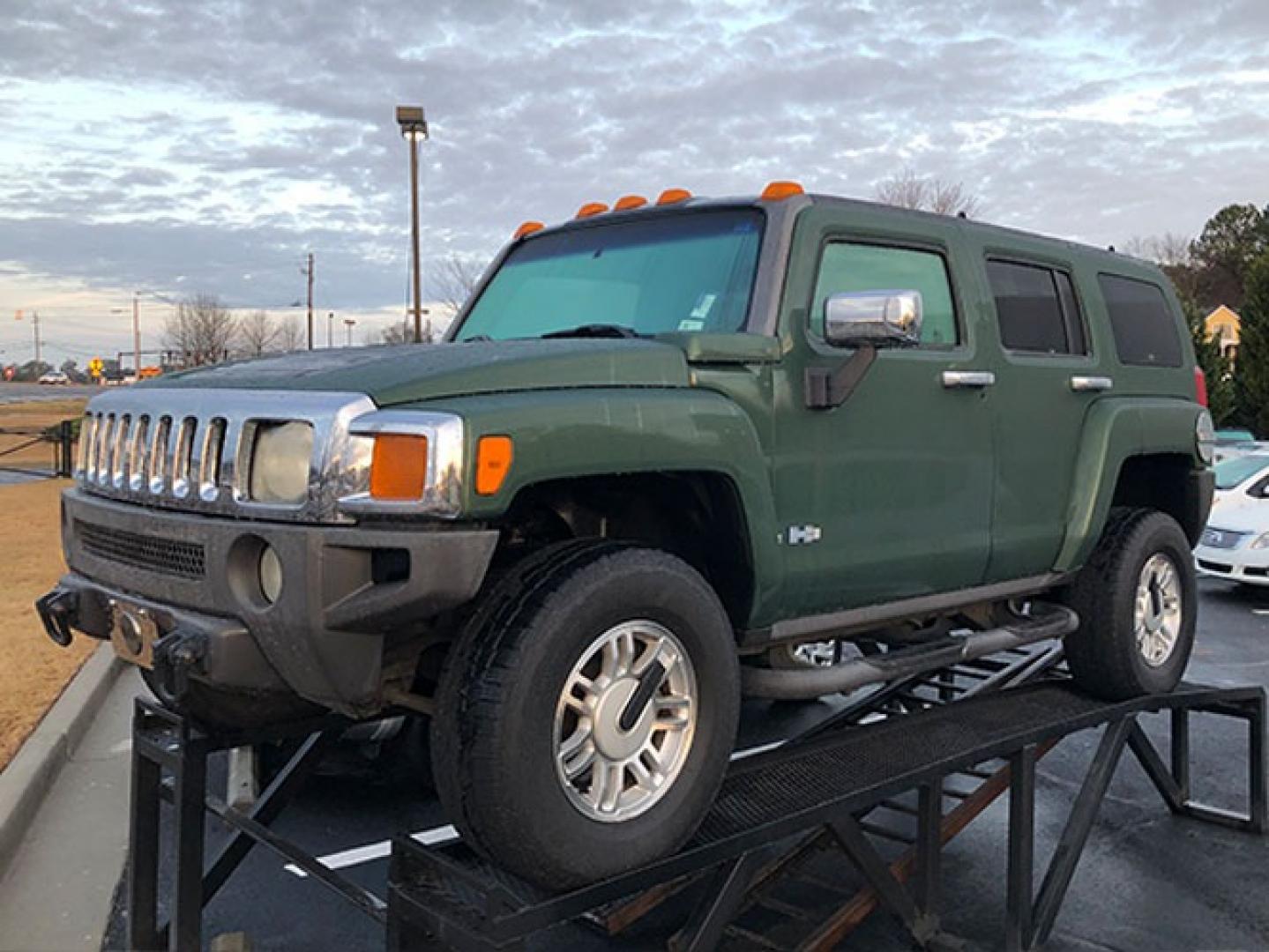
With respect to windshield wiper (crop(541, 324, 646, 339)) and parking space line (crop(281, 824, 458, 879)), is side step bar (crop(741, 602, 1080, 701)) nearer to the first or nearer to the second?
windshield wiper (crop(541, 324, 646, 339))

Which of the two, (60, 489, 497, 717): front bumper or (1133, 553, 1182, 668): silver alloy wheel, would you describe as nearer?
(60, 489, 497, 717): front bumper

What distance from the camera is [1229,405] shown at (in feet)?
91.9

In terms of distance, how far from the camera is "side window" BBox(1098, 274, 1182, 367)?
198 inches

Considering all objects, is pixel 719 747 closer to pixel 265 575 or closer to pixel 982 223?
pixel 265 575

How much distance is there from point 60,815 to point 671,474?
3.58 m

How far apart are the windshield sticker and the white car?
30.0 feet

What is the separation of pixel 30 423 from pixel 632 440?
130 feet

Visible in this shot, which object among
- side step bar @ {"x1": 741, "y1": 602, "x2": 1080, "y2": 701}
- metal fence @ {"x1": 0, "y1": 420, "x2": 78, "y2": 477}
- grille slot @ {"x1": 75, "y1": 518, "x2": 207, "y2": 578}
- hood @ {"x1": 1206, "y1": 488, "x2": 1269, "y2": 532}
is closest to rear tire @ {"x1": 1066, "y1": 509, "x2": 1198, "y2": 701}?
side step bar @ {"x1": 741, "y1": 602, "x2": 1080, "y2": 701}

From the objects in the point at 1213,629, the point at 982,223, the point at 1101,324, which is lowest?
the point at 1213,629

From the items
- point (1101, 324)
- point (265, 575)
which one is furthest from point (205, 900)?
point (1101, 324)

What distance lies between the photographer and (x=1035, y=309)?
15.0 feet

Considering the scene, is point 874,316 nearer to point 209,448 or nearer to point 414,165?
point 209,448

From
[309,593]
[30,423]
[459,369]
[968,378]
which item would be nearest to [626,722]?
[309,593]

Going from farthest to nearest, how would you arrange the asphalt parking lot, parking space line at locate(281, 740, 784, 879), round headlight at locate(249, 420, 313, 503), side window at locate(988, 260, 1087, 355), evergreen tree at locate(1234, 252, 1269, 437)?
1. evergreen tree at locate(1234, 252, 1269, 437)
2. parking space line at locate(281, 740, 784, 879)
3. side window at locate(988, 260, 1087, 355)
4. the asphalt parking lot
5. round headlight at locate(249, 420, 313, 503)
